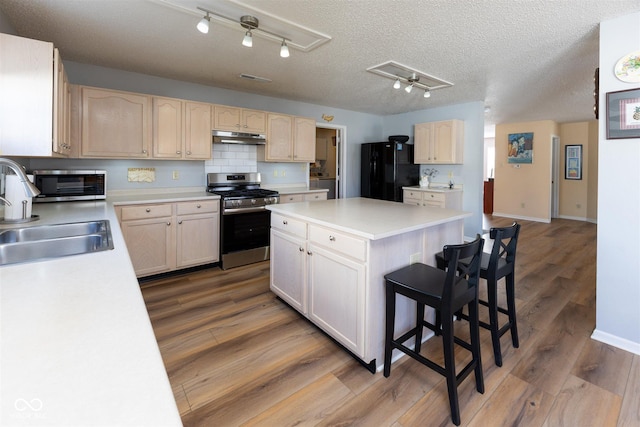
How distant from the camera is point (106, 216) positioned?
2260 millimetres

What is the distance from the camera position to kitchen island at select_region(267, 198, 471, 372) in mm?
1856

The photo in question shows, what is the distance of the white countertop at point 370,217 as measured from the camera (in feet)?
6.00

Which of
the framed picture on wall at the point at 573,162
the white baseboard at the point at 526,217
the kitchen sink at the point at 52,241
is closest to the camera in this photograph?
the kitchen sink at the point at 52,241

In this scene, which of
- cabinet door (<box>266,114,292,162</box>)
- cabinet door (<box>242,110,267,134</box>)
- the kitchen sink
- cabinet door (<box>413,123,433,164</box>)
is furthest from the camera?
cabinet door (<box>413,123,433,164</box>)

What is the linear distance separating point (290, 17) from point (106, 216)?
195 cm

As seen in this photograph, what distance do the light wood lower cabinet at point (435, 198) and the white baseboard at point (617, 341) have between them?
2670 mm

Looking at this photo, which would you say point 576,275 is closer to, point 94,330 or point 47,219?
point 94,330

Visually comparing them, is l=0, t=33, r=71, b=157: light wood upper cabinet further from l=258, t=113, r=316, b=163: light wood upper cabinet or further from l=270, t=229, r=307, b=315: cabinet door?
l=258, t=113, r=316, b=163: light wood upper cabinet

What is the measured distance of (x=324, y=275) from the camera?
2180 millimetres

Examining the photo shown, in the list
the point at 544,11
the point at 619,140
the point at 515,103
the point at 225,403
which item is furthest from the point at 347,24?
the point at 515,103

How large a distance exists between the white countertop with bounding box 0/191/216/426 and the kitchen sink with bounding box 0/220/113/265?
0.43 metres

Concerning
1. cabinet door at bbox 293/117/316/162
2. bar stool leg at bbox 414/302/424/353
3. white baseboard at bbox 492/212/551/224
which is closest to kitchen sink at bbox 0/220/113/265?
bar stool leg at bbox 414/302/424/353

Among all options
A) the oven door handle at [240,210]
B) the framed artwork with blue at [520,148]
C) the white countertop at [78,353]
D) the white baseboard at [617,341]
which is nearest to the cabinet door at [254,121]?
the oven door handle at [240,210]

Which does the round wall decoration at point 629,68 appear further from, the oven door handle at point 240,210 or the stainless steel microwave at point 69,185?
the stainless steel microwave at point 69,185
